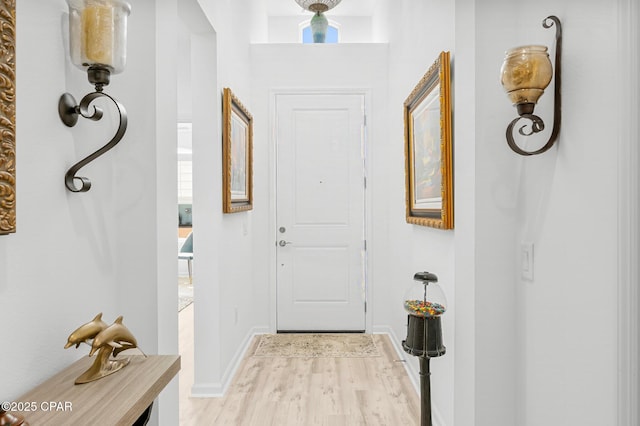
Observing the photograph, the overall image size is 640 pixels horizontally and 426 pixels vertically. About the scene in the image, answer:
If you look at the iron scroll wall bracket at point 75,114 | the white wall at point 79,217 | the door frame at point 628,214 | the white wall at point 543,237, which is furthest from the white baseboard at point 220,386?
the door frame at point 628,214

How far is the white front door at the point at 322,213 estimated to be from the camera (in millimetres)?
3857

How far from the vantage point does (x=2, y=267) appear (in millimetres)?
912

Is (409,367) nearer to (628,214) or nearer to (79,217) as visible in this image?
(628,214)

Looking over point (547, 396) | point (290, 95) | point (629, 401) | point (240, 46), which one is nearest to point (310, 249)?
point (290, 95)

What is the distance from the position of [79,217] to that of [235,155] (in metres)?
1.68

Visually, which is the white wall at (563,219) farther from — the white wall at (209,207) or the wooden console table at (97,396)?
the white wall at (209,207)

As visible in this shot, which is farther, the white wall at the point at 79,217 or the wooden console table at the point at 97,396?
the white wall at the point at 79,217

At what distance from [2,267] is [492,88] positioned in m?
1.55

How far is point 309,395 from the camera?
101 inches

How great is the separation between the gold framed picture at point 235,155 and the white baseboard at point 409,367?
161 centimetres

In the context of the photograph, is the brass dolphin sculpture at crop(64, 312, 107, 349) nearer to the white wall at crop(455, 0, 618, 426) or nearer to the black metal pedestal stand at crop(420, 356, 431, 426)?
the white wall at crop(455, 0, 618, 426)

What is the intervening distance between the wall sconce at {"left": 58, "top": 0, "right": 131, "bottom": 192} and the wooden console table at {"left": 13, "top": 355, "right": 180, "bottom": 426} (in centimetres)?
51

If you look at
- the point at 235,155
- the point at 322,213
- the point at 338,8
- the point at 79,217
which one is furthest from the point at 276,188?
the point at 79,217

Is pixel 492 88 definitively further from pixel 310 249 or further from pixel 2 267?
pixel 310 249
